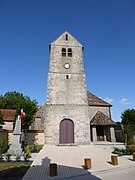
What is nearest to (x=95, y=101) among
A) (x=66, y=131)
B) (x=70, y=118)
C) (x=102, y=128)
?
(x=102, y=128)

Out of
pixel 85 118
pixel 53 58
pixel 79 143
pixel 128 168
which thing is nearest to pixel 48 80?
pixel 53 58

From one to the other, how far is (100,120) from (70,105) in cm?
507

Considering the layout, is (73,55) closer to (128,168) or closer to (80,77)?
(80,77)

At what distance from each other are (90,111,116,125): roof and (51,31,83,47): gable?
11.1 metres

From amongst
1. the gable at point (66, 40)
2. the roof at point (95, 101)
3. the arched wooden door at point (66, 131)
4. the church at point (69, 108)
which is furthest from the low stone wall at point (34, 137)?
the gable at point (66, 40)

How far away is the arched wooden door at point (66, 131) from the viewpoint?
17972mm

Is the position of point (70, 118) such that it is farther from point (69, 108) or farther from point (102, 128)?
point (102, 128)

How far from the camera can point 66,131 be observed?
720 inches

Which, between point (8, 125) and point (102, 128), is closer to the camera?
point (102, 128)

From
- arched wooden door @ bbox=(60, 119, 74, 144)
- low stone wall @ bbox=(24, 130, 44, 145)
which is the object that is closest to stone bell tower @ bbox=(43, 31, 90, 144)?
arched wooden door @ bbox=(60, 119, 74, 144)

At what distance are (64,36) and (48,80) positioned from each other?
7911mm

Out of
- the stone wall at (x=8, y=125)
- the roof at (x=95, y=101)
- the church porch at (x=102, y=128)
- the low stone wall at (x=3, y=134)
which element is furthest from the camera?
the roof at (x=95, y=101)

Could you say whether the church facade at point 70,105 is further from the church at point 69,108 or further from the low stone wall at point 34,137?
the low stone wall at point 34,137

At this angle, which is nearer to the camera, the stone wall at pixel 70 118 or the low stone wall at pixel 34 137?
the low stone wall at pixel 34 137
